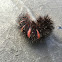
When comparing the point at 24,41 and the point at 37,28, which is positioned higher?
the point at 37,28

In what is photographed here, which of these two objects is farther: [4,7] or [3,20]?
[4,7]

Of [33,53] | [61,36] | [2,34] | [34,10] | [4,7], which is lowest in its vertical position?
[61,36]

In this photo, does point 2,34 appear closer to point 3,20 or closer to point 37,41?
point 3,20

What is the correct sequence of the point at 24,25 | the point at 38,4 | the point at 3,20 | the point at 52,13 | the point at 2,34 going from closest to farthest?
the point at 24,25 < the point at 2,34 < the point at 3,20 < the point at 52,13 < the point at 38,4

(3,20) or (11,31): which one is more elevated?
(3,20)

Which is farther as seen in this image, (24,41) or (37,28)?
(24,41)

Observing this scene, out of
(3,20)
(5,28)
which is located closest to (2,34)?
(5,28)

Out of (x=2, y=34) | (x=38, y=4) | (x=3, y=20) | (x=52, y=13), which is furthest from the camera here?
(x=38, y=4)

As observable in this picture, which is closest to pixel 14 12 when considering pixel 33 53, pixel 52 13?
pixel 52 13
